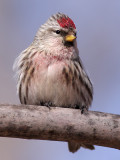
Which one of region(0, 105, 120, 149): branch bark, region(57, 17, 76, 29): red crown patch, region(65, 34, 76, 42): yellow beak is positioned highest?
region(57, 17, 76, 29): red crown patch

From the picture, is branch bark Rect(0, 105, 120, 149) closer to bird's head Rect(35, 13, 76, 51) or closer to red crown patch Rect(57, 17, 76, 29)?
bird's head Rect(35, 13, 76, 51)

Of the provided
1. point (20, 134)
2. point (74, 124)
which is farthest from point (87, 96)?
point (20, 134)

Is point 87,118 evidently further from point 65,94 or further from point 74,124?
point 65,94

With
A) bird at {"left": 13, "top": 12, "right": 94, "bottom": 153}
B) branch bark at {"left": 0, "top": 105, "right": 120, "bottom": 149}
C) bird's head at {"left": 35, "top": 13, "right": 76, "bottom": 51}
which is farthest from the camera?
bird's head at {"left": 35, "top": 13, "right": 76, "bottom": 51}

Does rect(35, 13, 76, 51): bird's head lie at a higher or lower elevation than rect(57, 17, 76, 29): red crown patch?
lower

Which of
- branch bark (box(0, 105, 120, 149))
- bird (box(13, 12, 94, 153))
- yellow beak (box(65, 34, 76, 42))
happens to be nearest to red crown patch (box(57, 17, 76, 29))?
bird (box(13, 12, 94, 153))

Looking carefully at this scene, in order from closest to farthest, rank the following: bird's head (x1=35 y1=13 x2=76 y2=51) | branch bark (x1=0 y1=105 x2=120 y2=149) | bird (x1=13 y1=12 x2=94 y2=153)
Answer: branch bark (x1=0 y1=105 x2=120 y2=149) < bird (x1=13 y1=12 x2=94 y2=153) < bird's head (x1=35 y1=13 x2=76 y2=51)

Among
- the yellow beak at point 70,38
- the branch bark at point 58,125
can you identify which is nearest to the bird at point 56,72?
the yellow beak at point 70,38

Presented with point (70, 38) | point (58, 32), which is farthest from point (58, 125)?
point (58, 32)
